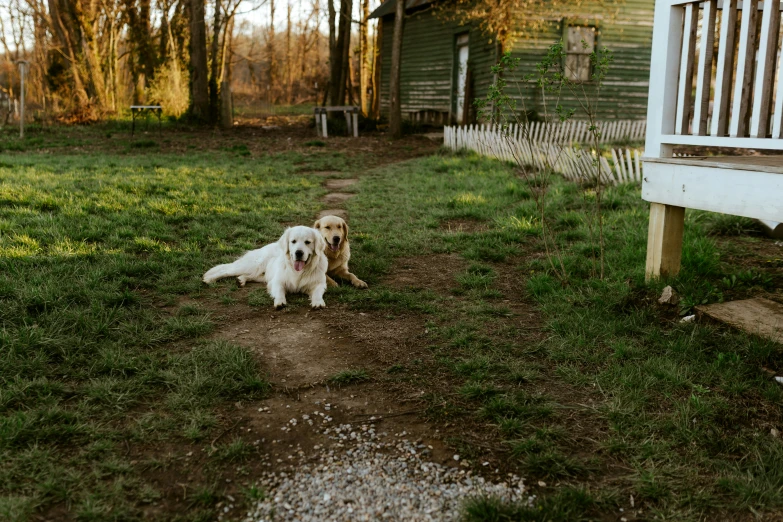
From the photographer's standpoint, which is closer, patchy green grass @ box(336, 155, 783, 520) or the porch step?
patchy green grass @ box(336, 155, 783, 520)

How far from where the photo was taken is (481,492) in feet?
7.94

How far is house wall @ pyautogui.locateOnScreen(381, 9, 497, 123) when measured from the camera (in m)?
18.1

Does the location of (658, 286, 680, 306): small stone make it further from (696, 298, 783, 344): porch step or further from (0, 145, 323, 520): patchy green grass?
(0, 145, 323, 520): patchy green grass

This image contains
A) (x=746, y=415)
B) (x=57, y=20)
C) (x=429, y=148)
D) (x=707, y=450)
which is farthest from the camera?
(x=57, y=20)

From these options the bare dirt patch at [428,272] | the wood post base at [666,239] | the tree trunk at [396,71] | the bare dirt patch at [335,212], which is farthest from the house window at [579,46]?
the wood post base at [666,239]

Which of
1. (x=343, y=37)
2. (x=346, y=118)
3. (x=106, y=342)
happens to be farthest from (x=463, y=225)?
(x=343, y=37)

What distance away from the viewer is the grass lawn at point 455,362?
2.48 meters

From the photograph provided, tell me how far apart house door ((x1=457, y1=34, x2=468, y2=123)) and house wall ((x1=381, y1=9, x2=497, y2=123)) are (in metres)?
0.18

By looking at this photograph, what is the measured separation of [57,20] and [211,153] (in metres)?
10.6

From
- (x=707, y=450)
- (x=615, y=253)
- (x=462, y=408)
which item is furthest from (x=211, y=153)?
(x=707, y=450)

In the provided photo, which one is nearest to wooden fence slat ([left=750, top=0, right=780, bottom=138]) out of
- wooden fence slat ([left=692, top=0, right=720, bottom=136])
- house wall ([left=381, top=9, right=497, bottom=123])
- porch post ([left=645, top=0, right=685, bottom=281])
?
wooden fence slat ([left=692, top=0, right=720, bottom=136])

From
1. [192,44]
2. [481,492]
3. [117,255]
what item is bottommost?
[481,492]

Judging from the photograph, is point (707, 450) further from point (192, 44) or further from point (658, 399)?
point (192, 44)

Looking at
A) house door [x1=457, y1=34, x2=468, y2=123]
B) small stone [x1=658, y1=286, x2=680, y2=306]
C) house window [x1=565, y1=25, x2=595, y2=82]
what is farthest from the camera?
house door [x1=457, y1=34, x2=468, y2=123]
